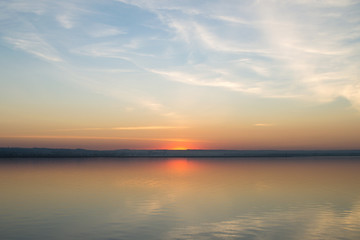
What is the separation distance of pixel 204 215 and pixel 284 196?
1180 centimetres

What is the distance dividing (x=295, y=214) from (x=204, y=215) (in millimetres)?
6245

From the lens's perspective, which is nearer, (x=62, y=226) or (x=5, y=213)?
(x=62, y=226)

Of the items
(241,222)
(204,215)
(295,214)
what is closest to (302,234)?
(241,222)

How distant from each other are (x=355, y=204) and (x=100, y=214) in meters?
19.8

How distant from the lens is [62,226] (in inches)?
782

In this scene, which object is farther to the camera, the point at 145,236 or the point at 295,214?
the point at 295,214

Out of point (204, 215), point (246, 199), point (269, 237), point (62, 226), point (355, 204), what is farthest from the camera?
point (246, 199)

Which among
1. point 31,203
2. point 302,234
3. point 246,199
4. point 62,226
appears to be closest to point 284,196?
point 246,199

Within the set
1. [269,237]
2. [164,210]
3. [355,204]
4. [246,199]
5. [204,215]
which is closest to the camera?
[269,237]

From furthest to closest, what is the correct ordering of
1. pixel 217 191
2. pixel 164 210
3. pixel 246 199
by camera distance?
pixel 217 191, pixel 246 199, pixel 164 210

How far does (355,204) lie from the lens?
87.8ft

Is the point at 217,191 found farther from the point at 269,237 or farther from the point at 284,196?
the point at 269,237

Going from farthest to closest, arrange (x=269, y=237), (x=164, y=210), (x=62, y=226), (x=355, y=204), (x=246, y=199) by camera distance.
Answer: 1. (x=246, y=199)
2. (x=355, y=204)
3. (x=164, y=210)
4. (x=62, y=226)
5. (x=269, y=237)

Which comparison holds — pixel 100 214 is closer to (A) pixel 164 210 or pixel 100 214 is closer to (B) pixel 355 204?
(A) pixel 164 210
